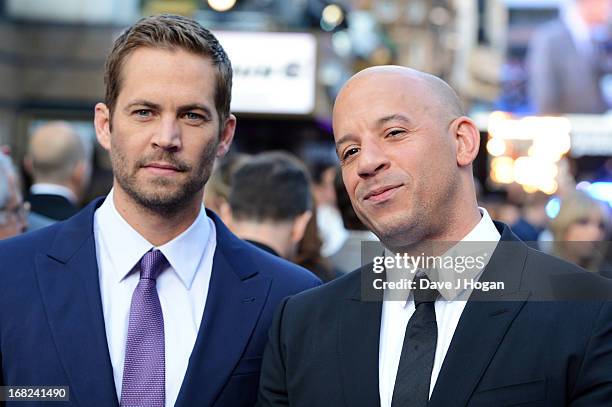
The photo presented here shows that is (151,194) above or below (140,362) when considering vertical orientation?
above

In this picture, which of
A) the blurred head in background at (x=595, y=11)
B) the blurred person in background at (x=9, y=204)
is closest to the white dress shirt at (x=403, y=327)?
the blurred person in background at (x=9, y=204)

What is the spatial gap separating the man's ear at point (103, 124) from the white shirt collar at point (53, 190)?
131 inches

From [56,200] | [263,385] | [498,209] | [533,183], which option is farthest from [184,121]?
[533,183]

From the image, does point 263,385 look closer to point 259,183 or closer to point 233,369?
point 233,369

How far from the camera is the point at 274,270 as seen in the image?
388cm

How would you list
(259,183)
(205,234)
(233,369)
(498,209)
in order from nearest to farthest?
1. (233,369)
2. (205,234)
3. (259,183)
4. (498,209)

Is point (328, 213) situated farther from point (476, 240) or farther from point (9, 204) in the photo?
point (476, 240)

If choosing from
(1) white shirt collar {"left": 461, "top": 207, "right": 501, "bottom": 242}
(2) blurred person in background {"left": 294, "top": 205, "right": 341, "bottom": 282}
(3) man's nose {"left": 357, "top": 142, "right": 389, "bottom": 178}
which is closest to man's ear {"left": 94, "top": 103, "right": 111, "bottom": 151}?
(3) man's nose {"left": 357, "top": 142, "right": 389, "bottom": 178}

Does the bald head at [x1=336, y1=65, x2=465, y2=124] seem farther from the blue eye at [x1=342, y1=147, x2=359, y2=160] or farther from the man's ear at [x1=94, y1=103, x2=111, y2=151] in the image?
the man's ear at [x1=94, y1=103, x2=111, y2=151]

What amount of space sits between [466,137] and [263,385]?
1077 mm

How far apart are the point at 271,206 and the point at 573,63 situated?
74.0 feet

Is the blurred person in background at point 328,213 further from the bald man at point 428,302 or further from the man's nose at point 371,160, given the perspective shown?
the man's nose at point 371,160

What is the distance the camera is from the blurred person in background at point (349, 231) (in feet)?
21.4

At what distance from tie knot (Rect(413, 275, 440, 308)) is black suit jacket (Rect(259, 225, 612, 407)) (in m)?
0.12
